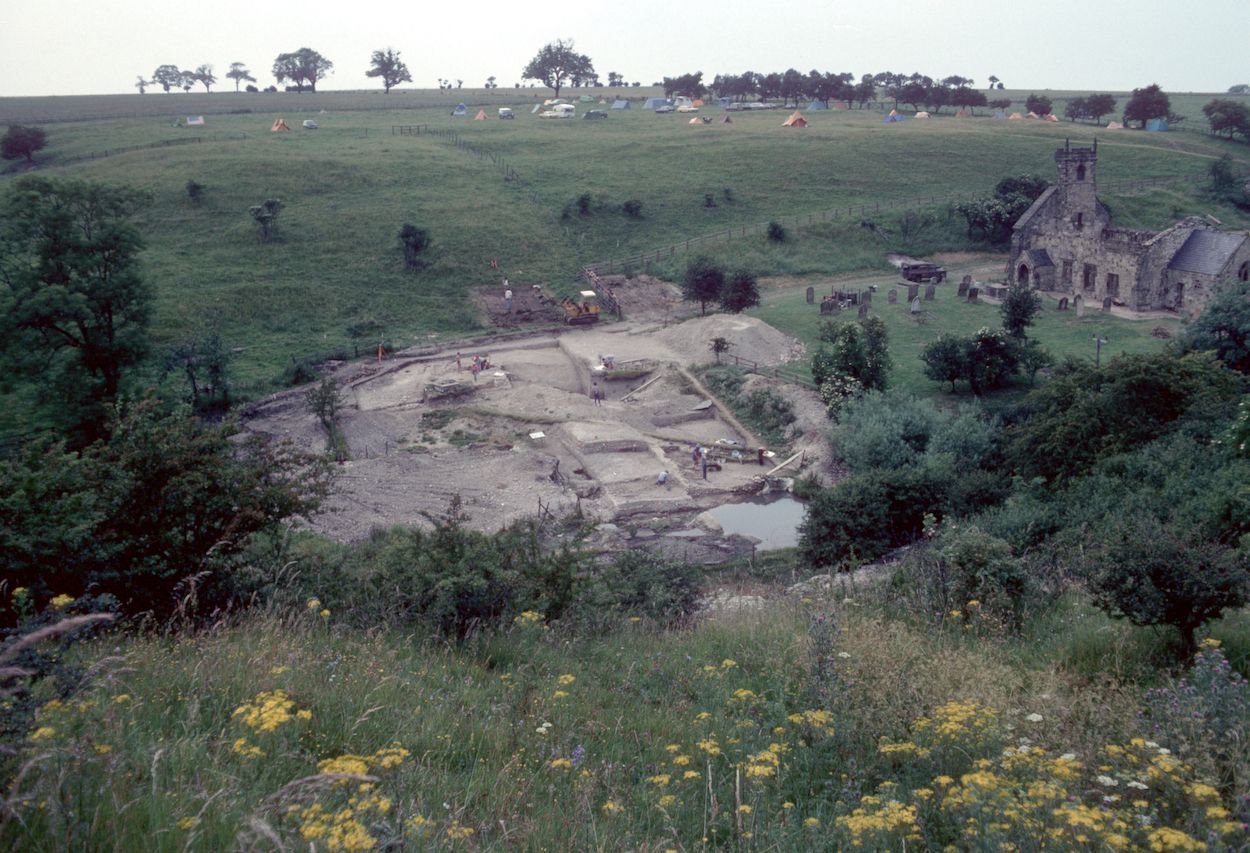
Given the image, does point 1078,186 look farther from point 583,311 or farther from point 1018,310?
point 583,311

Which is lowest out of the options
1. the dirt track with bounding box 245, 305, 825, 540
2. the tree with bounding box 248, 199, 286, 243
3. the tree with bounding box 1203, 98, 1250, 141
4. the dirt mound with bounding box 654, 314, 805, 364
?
the dirt track with bounding box 245, 305, 825, 540

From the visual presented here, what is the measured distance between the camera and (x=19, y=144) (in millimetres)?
64125

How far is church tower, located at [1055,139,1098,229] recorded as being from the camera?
157 ft

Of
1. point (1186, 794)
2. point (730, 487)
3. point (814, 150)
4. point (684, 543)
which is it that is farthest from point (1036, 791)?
point (814, 150)

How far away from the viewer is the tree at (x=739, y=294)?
1716 inches

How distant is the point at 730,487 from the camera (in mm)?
26828

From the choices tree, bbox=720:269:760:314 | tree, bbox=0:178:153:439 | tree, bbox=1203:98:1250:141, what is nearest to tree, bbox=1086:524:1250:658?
tree, bbox=0:178:153:439

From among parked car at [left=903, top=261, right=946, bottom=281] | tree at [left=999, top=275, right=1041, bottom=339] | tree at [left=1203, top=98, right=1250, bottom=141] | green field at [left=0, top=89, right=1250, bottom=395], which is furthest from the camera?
tree at [left=1203, top=98, right=1250, bottom=141]

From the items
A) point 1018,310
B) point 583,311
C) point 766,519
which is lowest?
point 766,519

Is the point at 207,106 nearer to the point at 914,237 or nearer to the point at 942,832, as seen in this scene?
the point at 914,237

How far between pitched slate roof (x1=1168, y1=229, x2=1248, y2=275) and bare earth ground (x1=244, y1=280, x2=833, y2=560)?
67.8ft

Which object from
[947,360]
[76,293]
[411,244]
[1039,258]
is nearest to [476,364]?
[76,293]

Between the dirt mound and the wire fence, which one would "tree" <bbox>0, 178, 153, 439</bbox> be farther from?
the wire fence

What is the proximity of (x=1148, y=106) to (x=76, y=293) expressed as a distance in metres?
98.2
